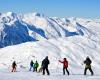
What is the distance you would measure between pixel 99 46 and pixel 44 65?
355 feet

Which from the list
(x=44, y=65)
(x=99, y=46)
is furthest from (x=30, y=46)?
(x=44, y=65)

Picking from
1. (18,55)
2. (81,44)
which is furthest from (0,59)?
(81,44)

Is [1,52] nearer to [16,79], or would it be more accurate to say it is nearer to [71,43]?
[71,43]

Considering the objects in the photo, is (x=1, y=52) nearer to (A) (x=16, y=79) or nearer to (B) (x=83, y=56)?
(B) (x=83, y=56)

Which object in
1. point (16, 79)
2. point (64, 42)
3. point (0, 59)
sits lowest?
point (16, 79)

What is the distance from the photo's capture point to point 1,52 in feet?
402

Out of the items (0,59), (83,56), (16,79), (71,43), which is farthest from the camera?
(71,43)

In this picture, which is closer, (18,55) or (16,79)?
(16,79)

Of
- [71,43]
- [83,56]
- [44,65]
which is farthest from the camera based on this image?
[71,43]

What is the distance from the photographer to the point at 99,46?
140 m

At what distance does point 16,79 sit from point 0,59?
276 feet

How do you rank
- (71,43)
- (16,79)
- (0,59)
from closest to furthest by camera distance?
(16,79)
(0,59)
(71,43)

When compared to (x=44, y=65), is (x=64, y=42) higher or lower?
higher

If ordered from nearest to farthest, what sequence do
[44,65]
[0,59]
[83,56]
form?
[44,65] → [0,59] → [83,56]
